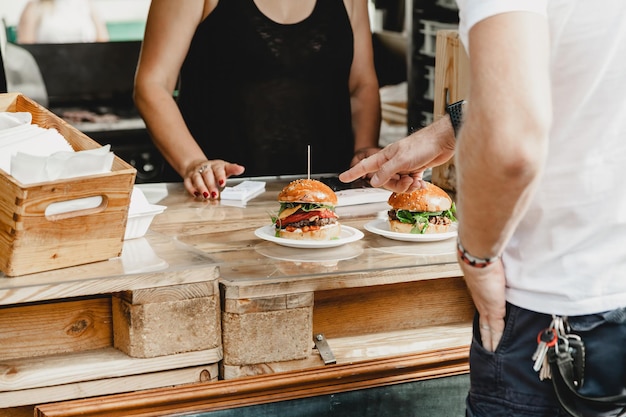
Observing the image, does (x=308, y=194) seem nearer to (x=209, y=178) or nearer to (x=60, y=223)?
(x=209, y=178)

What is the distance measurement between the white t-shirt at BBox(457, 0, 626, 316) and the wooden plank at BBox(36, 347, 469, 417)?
2.17 ft

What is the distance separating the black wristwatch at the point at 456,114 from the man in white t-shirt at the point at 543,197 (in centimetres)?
33

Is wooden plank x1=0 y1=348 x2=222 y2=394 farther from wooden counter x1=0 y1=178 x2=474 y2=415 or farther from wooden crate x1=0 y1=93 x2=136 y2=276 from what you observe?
wooden crate x1=0 y1=93 x2=136 y2=276

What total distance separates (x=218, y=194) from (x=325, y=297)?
3.02 ft

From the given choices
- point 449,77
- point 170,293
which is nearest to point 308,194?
point 170,293

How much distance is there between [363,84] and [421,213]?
1.38 metres

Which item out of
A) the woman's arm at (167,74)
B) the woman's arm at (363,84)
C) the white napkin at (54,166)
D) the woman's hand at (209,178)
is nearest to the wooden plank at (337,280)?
the white napkin at (54,166)

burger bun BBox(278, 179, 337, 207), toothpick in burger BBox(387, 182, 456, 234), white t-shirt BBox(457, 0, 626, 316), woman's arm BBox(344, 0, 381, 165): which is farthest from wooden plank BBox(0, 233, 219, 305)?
woman's arm BBox(344, 0, 381, 165)

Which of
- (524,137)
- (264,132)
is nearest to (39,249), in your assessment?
(524,137)

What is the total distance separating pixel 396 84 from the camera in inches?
228

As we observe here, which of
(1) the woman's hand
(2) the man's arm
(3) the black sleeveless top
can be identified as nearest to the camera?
(2) the man's arm

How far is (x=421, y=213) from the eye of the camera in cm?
241

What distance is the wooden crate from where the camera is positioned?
183 cm

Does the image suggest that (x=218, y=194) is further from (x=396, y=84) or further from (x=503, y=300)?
(x=396, y=84)
